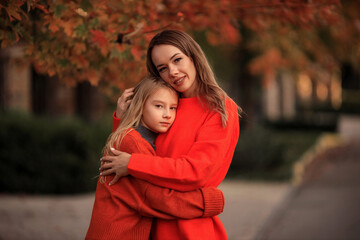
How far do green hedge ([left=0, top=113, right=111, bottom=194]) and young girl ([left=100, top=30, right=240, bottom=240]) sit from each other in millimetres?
5572

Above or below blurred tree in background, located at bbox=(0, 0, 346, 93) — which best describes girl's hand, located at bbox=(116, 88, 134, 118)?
below

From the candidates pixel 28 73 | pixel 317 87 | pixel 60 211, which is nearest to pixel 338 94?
pixel 317 87

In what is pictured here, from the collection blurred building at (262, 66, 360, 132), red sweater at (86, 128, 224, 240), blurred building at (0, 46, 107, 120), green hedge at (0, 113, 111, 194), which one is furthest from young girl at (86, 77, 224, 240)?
blurred building at (262, 66, 360, 132)

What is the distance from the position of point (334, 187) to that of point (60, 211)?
5436 millimetres

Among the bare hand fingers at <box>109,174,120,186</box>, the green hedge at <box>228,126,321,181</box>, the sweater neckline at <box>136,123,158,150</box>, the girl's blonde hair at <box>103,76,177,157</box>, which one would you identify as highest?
the girl's blonde hair at <box>103,76,177,157</box>

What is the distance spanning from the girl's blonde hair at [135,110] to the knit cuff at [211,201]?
1.78 feet

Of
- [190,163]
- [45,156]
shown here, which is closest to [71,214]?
[45,156]

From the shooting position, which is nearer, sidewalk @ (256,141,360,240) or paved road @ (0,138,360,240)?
paved road @ (0,138,360,240)

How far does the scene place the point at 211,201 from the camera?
260 cm

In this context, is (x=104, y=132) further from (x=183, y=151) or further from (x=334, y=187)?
(x=183, y=151)

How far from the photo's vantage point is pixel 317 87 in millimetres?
38500

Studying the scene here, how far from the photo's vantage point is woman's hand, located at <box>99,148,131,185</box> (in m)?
2.53

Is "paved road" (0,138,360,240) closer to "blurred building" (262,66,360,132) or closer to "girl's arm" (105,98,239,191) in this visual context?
"girl's arm" (105,98,239,191)

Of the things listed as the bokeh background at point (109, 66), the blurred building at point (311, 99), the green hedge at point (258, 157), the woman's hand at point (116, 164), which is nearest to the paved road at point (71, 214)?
the bokeh background at point (109, 66)
